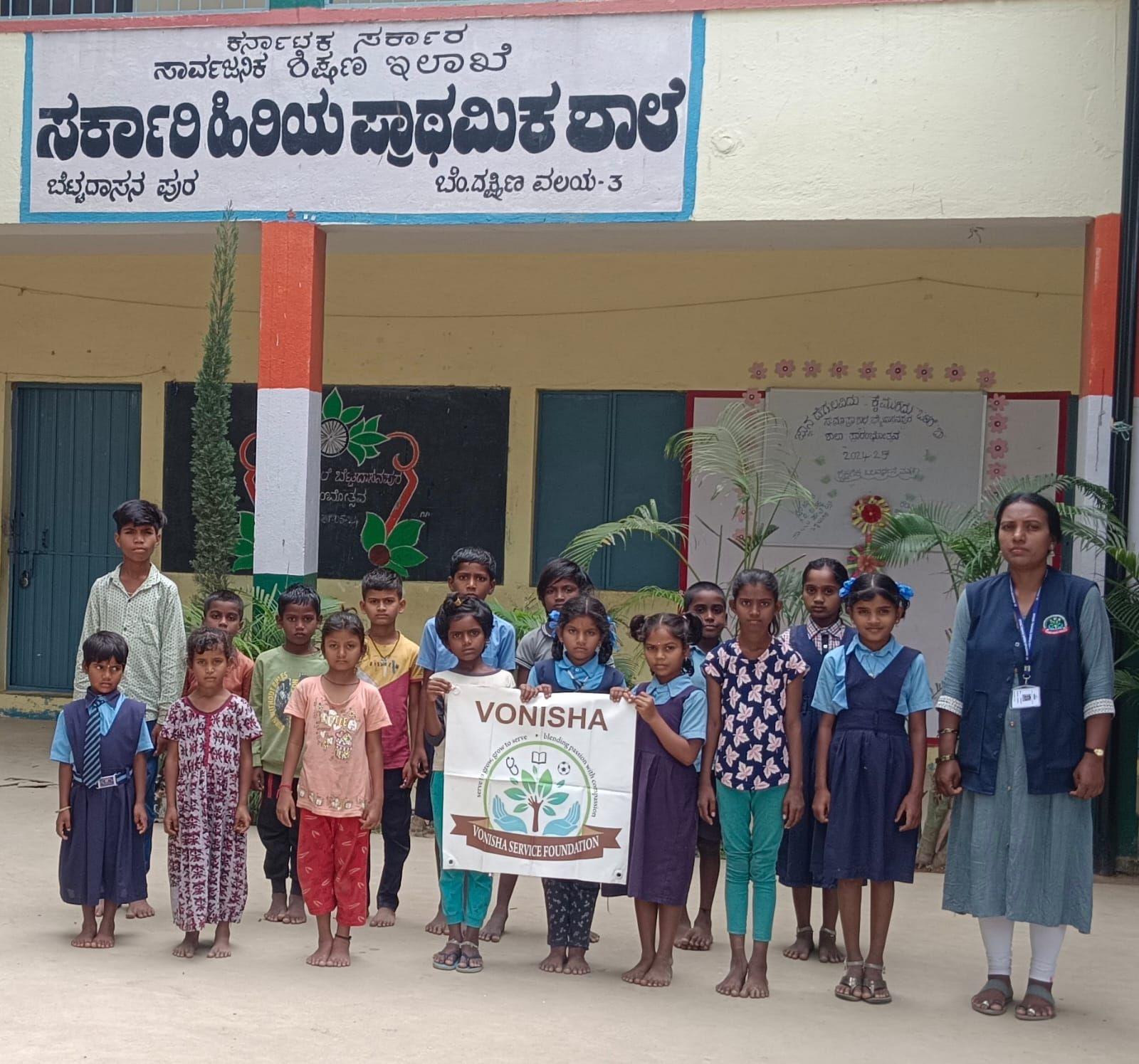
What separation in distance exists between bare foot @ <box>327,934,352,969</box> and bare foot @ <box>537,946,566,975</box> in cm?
65

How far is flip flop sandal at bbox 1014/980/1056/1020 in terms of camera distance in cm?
445

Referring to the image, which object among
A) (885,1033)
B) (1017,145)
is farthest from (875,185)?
(885,1033)

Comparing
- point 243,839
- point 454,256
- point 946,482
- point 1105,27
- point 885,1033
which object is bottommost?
point 885,1033

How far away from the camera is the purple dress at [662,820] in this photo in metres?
4.55

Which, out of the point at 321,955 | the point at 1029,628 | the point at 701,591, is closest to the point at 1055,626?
the point at 1029,628

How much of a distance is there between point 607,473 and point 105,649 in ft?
15.2

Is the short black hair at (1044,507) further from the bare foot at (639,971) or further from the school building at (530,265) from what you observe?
the school building at (530,265)

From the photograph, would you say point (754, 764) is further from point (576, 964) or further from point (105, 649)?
point (105, 649)

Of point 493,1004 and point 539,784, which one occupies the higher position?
point 539,784

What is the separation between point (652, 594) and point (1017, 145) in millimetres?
2680

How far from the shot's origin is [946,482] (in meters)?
8.56

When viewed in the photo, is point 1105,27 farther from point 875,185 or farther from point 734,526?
point 734,526

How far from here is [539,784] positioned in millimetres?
4750

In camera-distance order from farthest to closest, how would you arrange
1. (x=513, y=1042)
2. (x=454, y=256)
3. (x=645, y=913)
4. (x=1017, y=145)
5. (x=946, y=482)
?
(x=454, y=256), (x=946, y=482), (x=1017, y=145), (x=645, y=913), (x=513, y=1042)
